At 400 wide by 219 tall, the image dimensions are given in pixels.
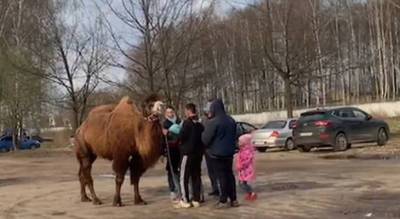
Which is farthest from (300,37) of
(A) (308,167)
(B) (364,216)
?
(B) (364,216)

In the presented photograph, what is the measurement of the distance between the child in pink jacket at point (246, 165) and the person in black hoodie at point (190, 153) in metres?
1.08

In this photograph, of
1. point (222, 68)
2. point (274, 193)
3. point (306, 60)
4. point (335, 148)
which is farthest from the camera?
point (222, 68)

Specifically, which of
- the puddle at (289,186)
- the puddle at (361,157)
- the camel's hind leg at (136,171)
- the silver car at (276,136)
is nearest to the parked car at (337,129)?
the puddle at (361,157)

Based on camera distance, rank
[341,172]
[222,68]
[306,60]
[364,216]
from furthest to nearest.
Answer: [222,68] → [306,60] → [341,172] → [364,216]

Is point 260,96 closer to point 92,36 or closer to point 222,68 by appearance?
point 222,68

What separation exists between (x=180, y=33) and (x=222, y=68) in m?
59.9

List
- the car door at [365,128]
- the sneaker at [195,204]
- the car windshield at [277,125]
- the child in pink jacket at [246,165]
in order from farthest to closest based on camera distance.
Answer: the car windshield at [277,125]
the car door at [365,128]
the child in pink jacket at [246,165]
the sneaker at [195,204]

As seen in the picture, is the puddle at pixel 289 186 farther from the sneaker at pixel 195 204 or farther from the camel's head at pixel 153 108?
the camel's head at pixel 153 108

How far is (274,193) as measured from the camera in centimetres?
1522

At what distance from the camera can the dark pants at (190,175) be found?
13461mm

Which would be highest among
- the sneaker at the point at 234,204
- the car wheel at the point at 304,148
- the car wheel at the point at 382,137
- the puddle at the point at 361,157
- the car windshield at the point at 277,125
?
the car windshield at the point at 277,125

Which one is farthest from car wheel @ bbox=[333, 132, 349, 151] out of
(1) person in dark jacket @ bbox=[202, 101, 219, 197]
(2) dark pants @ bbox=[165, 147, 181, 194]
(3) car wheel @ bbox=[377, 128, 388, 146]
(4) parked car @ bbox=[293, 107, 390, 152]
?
(2) dark pants @ bbox=[165, 147, 181, 194]

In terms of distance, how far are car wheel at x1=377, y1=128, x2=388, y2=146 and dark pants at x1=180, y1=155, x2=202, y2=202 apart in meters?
18.9

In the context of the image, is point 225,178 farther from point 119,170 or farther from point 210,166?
point 119,170
